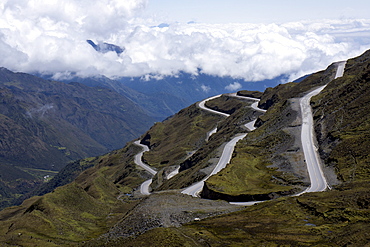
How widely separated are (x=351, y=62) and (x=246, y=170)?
130819 millimetres

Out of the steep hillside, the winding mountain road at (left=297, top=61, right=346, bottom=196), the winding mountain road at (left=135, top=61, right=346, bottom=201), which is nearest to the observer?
the steep hillside

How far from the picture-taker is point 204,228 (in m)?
52.6

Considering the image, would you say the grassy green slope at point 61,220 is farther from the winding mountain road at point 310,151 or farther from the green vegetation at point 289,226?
the winding mountain road at point 310,151

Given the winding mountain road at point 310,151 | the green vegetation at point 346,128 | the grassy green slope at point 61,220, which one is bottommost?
the grassy green slope at point 61,220

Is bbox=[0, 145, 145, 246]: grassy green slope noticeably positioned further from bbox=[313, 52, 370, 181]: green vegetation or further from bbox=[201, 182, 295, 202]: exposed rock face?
bbox=[313, 52, 370, 181]: green vegetation

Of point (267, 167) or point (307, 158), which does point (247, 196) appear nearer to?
point (267, 167)

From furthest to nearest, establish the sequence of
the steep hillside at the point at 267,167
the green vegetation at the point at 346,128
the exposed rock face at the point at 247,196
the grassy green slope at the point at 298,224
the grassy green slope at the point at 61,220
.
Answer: the green vegetation at the point at 346,128 < the steep hillside at the point at 267,167 < the exposed rock face at the point at 247,196 < the grassy green slope at the point at 61,220 < the grassy green slope at the point at 298,224

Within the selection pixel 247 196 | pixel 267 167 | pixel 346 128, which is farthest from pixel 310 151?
pixel 247 196

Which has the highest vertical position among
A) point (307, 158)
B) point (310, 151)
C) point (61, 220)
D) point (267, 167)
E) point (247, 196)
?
point (247, 196)

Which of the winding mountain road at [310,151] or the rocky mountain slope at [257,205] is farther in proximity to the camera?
the winding mountain road at [310,151]

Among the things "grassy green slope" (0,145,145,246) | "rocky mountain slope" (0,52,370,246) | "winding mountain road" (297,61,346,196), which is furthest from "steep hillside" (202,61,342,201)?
"grassy green slope" (0,145,145,246)

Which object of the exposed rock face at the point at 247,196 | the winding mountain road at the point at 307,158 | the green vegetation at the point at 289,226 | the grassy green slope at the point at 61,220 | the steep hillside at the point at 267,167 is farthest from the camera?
the winding mountain road at the point at 307,158

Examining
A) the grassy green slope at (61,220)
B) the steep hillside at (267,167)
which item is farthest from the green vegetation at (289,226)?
the grassy green slope at (61,220)

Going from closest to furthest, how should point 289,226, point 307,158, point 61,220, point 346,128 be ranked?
point 289,226, point 61,220, point 307,158, point 346,128
